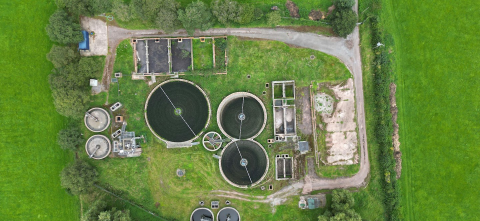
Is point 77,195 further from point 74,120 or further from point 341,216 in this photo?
point 341,216

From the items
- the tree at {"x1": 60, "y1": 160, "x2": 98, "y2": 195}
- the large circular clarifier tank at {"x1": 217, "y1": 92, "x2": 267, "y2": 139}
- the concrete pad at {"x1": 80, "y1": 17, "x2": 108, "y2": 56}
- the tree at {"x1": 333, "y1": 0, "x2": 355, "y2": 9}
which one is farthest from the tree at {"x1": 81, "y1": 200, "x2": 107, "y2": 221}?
the tree at {"x1": 333, "y1": 0, "x2": 355, "y2": 9}

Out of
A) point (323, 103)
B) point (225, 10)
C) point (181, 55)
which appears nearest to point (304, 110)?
point (323, 103)

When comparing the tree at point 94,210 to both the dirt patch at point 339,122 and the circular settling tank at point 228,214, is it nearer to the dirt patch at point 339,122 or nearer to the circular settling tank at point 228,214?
the circular settling tank at point 228,214

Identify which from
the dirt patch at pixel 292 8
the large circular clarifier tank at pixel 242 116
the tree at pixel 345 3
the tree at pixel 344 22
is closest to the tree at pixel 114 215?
the large circular clarifier tank at pixel 242 116

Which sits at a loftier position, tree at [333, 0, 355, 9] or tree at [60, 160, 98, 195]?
tree at [333, 0, 355, 9]

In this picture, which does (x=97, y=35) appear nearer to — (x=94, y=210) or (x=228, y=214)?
(x=94, y=210)

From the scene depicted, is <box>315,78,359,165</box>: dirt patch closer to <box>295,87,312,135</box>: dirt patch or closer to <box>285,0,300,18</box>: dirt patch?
<box>295,87,312,135</box>: dirt patch
